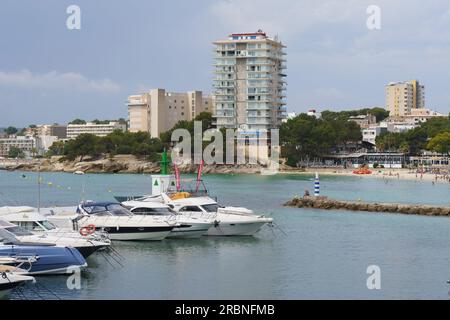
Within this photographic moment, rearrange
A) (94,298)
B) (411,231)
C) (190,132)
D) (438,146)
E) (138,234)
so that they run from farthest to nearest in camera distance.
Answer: (190,132) → (438,146) → (411,231) → (138,234) → (94,298)

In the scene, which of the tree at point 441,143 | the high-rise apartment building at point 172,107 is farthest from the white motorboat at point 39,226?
the high-rise apartment building at point 172,107

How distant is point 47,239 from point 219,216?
38.7 feet

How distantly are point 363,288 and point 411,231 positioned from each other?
17319mm

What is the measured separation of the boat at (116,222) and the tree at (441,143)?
99362 mm

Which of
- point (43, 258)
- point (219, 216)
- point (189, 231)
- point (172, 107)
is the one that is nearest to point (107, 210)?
point (189, 231)

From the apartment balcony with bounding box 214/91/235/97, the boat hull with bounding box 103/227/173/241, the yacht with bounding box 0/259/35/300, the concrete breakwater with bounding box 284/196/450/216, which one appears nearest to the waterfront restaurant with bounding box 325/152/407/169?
the apartment balcony with bounding box 214/91/235/97

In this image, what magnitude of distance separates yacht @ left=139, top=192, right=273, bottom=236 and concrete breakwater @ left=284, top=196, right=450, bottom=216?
1796 cm

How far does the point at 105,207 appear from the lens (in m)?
34.9

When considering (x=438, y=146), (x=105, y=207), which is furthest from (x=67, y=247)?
(x=438, y=146)

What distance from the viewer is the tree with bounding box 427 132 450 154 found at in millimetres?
126812

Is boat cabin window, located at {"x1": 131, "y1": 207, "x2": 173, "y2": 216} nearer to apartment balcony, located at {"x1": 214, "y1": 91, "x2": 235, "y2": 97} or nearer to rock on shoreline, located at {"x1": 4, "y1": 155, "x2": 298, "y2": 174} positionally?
rock on shoreline, located at {"x1": 4, "y1": 155, "x2": 298, "y2": 174}
